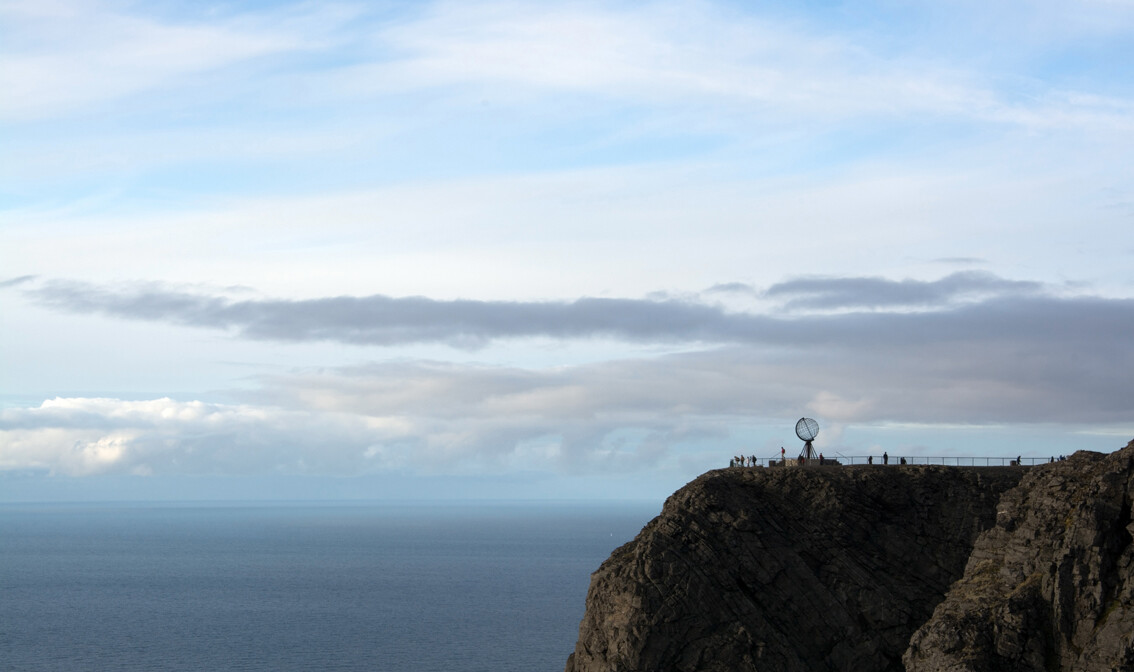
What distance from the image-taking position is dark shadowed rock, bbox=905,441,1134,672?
45.7 meters

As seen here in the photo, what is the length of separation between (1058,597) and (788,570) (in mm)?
31777

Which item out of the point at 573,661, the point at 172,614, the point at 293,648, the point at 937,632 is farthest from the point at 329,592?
the point at 937,632

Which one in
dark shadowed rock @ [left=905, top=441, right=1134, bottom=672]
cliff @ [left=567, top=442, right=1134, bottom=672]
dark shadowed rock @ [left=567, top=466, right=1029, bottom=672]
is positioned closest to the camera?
dark shadowed rock @ [left=905, top=441, right=1134, bottom=672]

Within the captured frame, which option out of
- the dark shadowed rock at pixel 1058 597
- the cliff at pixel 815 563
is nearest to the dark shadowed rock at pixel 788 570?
the cliff at pixel 815 563

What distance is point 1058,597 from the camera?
155ft

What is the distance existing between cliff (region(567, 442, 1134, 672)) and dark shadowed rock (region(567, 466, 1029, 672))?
0.09m

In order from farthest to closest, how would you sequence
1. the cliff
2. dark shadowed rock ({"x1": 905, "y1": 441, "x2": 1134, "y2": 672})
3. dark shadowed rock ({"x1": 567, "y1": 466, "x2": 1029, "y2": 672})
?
dark shadowed rock ({"x1": 567, "y1": 466, "x2": 1029, "y2": 672}) < the cliff < dark shadowed rock ({"x1": 905, "y1": 441, "x2": 1134, "y2": 672})

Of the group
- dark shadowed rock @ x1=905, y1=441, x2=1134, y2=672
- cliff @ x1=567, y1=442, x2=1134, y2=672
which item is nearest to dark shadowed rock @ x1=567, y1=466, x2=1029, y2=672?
cliff @ x1=567, y1=442, x2=1134, y2=672

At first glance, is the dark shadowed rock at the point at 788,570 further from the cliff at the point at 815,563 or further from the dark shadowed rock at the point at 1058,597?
the dark shadowed rock at the point at 1058,597

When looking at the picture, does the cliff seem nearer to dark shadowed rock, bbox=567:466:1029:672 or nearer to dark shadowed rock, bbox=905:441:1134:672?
dark shadowed rock, bbox=567:466:1029:672

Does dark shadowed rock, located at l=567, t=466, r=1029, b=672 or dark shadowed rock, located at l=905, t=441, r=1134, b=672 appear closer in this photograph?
dark shadowed rock, located at l=905, t=441, r=1134, b=672

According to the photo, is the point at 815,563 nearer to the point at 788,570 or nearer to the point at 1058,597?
the point at 788,570

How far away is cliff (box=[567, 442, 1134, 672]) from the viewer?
54375 millimetres

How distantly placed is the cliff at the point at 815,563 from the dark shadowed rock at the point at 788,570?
0.09 m
